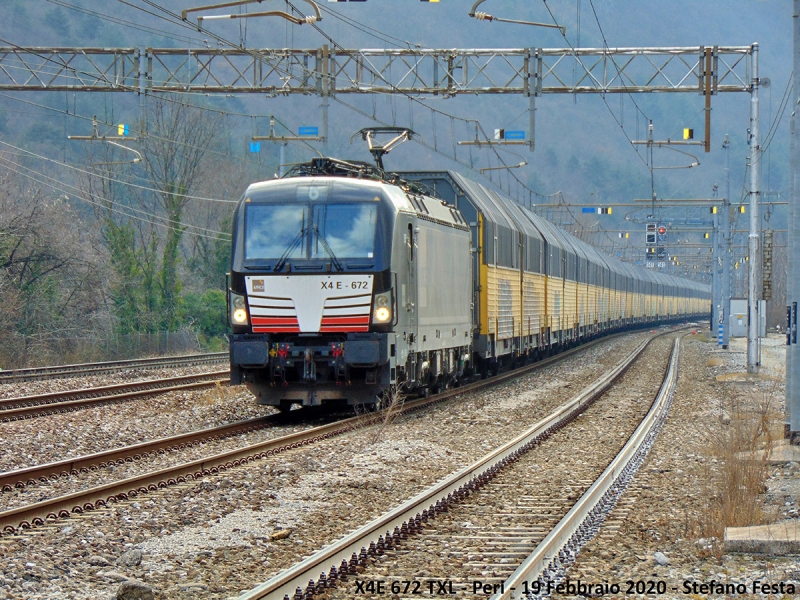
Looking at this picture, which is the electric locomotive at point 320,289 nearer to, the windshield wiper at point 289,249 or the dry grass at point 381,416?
the windshield wiper at point 289,249

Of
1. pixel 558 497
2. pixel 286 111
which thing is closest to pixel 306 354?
pixel 558 497

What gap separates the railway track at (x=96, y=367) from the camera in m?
21.9

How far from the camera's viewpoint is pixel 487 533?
24.7ft

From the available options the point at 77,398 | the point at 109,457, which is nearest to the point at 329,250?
the point at 109,457

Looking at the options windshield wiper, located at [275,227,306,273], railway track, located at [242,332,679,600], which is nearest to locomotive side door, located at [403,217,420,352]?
windshield wiper, located at [275,227,306,273]

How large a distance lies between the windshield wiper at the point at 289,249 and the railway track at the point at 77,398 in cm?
429

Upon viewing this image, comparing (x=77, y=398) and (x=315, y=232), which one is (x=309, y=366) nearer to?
(x=315, y=232)

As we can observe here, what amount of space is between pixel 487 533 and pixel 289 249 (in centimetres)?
741

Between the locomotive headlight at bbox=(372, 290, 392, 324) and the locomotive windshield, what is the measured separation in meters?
0.62

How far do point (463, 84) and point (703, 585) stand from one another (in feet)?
66.2

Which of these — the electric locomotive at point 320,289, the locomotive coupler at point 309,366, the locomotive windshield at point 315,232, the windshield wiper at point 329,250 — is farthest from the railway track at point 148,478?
the locomotive windshield at point 315,232

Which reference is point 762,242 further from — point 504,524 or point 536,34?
point 536,34

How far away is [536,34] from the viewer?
198375 mm

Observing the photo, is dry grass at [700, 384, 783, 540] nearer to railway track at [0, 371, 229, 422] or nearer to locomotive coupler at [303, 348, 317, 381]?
locomotive coupler at [303, 348, 317, 381]
